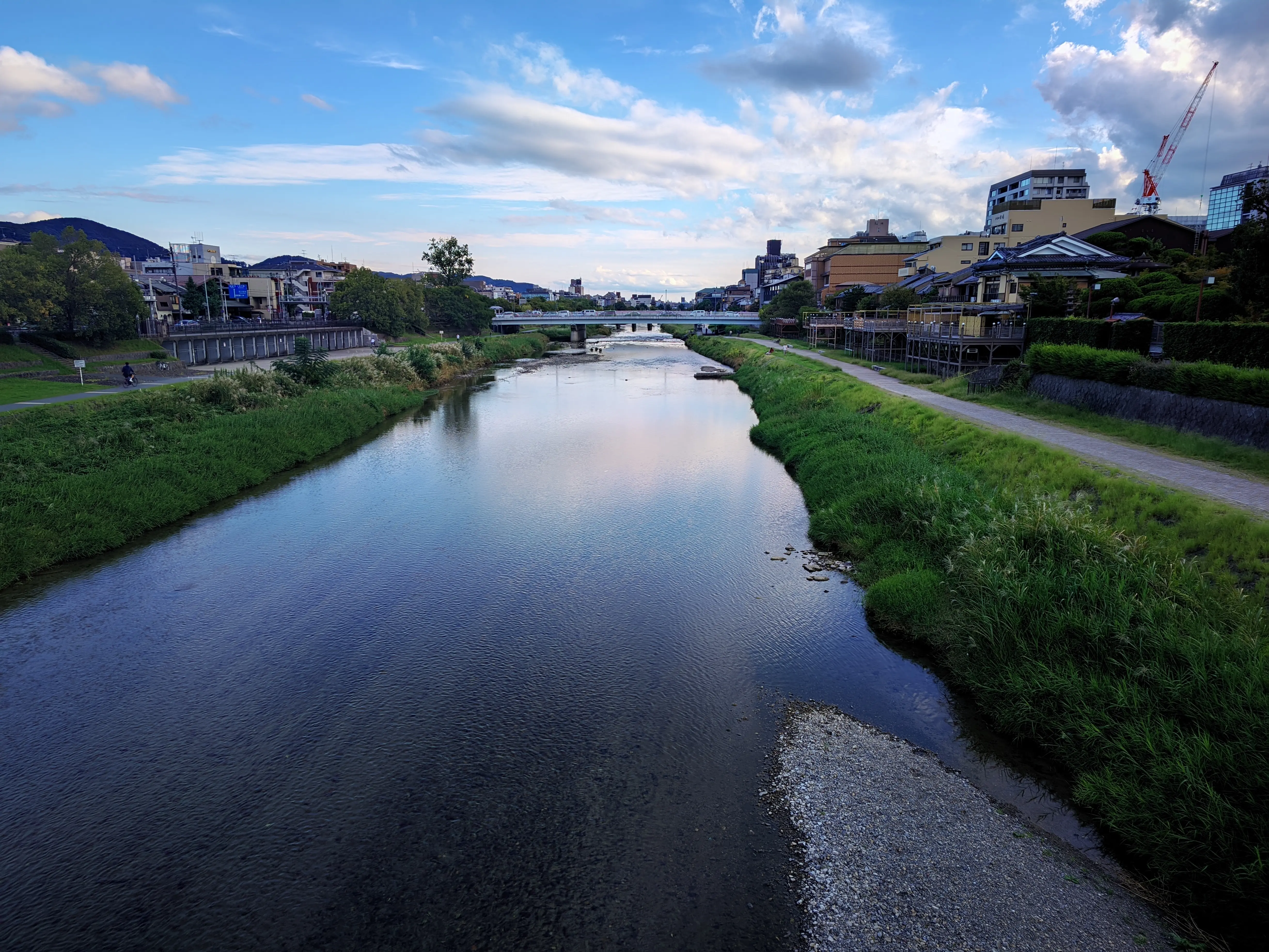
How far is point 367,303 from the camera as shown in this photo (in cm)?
6950

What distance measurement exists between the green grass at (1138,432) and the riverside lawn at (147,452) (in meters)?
23.1

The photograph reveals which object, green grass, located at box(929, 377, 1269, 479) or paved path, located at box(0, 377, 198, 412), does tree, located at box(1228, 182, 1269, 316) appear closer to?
green grass, located at box(929, 377, 1269, 479)

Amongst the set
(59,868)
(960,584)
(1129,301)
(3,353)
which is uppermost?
(1129,301)

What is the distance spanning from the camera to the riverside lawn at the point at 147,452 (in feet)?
48.1

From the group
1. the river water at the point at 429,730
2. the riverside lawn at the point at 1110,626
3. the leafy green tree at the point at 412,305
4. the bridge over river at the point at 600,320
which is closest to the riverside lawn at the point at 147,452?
the river water at the point at 429,730

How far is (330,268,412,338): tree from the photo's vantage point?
2739 inches

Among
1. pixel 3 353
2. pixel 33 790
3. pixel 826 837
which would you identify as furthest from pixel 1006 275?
pixel 3 353

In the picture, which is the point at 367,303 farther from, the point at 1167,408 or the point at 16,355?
the point at 1167,408

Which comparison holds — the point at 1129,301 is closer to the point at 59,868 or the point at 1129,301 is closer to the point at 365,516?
the point at 365,516

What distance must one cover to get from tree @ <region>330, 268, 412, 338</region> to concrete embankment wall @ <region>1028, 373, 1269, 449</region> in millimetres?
63784

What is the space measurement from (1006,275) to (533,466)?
929 inches

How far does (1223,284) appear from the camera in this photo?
23812mm

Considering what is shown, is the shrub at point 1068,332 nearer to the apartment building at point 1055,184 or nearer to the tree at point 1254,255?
the tree at point 1254,255

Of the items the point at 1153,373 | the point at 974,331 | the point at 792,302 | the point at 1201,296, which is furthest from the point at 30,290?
the point at 792,302
